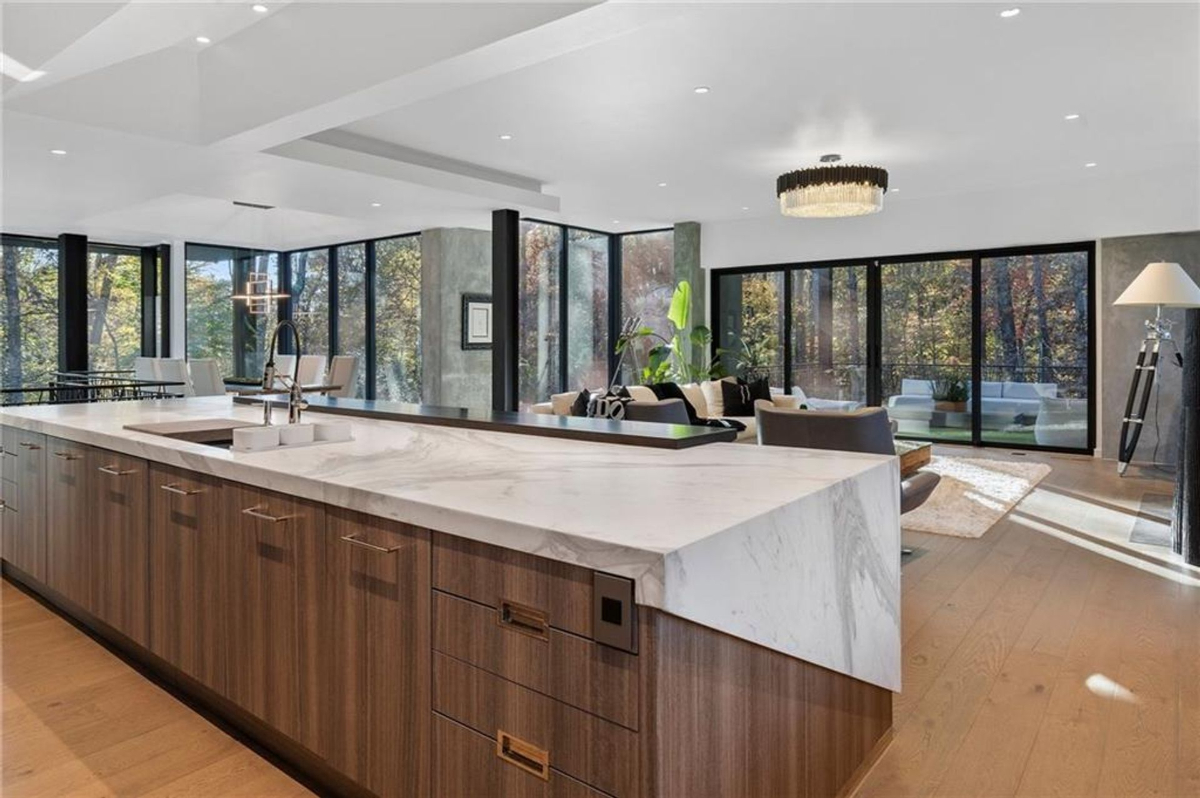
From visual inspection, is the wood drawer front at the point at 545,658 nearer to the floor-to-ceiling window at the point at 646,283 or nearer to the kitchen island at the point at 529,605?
the kitchen island at the point at 529,605

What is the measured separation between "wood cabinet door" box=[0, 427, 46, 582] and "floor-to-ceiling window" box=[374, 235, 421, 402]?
658cm

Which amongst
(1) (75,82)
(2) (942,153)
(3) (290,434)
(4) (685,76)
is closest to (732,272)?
(2) (942,153)

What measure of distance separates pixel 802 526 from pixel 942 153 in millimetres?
5761

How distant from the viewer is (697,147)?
5949 mm

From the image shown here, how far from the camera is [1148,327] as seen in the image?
6.89 metres

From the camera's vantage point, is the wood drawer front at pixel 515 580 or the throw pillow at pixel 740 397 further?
the throw pillow at pixel 740 397

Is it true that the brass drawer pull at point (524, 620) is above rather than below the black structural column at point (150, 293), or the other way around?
below

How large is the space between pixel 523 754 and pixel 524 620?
0.24 m

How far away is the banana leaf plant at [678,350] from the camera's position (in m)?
9.38

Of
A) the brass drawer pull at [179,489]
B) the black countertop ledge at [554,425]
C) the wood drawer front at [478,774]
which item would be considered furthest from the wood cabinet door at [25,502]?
the wood drawer front at [478,774]

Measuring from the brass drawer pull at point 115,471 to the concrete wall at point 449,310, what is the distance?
20.4 ft

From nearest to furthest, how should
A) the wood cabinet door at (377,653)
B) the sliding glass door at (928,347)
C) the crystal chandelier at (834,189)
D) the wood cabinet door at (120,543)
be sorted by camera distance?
the wood cabinet door at (377,653) < the wood cabinet door at (120,543) < the crystal chandelier at (834,189) < the sliding glass door at (928,347)

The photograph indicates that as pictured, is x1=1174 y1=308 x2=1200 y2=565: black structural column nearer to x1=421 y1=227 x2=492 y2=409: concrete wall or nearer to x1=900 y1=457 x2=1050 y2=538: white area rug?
x1=900 y1=457 x2=1050 y2=538: white area rug

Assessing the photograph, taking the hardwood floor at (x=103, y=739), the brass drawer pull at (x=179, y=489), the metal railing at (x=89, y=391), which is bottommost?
the hardwood floor at (x=103, y=739)
